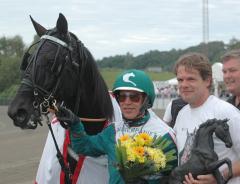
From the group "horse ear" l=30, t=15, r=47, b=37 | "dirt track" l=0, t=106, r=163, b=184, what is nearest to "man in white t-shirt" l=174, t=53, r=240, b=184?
"horse ear" l=30, t=15, r=47, b=37

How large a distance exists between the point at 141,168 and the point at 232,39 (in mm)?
87147

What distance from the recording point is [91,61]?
375 cm

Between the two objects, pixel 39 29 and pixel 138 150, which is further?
pixel 39 29

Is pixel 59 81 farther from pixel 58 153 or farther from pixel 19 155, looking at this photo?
pixel 19 155

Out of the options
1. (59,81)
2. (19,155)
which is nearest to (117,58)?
(19,155)

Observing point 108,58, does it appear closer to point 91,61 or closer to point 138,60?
point 138,60

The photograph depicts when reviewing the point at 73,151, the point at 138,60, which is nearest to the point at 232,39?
the point at 138,60

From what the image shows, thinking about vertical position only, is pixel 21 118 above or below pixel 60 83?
below

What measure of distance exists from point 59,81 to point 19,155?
835cm

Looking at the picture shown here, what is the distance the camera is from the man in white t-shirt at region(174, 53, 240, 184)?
2904mm

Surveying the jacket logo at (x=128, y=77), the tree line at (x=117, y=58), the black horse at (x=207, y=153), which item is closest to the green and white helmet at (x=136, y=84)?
the jacket logo at (x=128, y=77)

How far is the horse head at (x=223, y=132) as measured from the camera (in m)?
2.75

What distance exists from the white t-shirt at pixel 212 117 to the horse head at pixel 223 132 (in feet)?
0.37

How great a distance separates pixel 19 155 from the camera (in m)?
11.5
